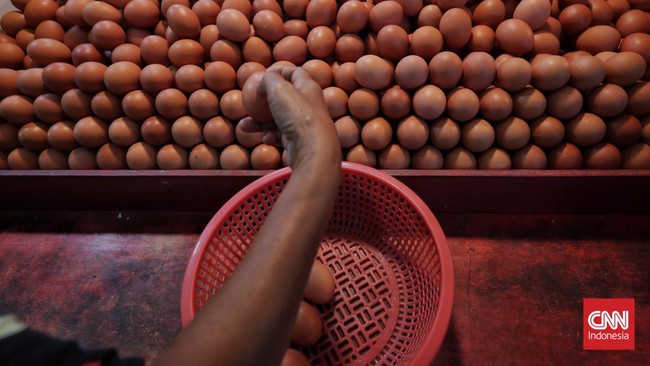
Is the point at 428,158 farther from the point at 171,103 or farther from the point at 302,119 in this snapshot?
the point at 171,103

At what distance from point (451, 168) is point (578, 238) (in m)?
0.60

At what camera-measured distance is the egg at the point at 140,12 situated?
5.15ft

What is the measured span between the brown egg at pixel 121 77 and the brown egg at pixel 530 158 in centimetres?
169

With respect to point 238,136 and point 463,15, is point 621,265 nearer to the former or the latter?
point 463,15

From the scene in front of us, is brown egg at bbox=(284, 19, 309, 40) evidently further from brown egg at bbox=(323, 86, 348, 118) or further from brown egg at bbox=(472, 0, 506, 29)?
brown egg at bbox=(472, 0, 506, 29)

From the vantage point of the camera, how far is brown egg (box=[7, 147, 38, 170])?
64.6 inches

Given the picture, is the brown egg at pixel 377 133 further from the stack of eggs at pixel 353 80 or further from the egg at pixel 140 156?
the egg at pixel 140 156

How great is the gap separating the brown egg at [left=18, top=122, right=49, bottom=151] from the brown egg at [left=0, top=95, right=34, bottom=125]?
0.12 feet

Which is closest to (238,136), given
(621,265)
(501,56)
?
(501,56)

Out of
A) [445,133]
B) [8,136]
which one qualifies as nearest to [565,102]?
[445,133]

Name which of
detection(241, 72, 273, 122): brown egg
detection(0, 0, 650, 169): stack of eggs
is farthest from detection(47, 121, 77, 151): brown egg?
detection(241, 72, 273, 122): brown egg

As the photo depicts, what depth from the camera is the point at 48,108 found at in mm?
1570

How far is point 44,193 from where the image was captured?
1615 millimetres

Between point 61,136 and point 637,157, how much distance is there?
97.1 inches
